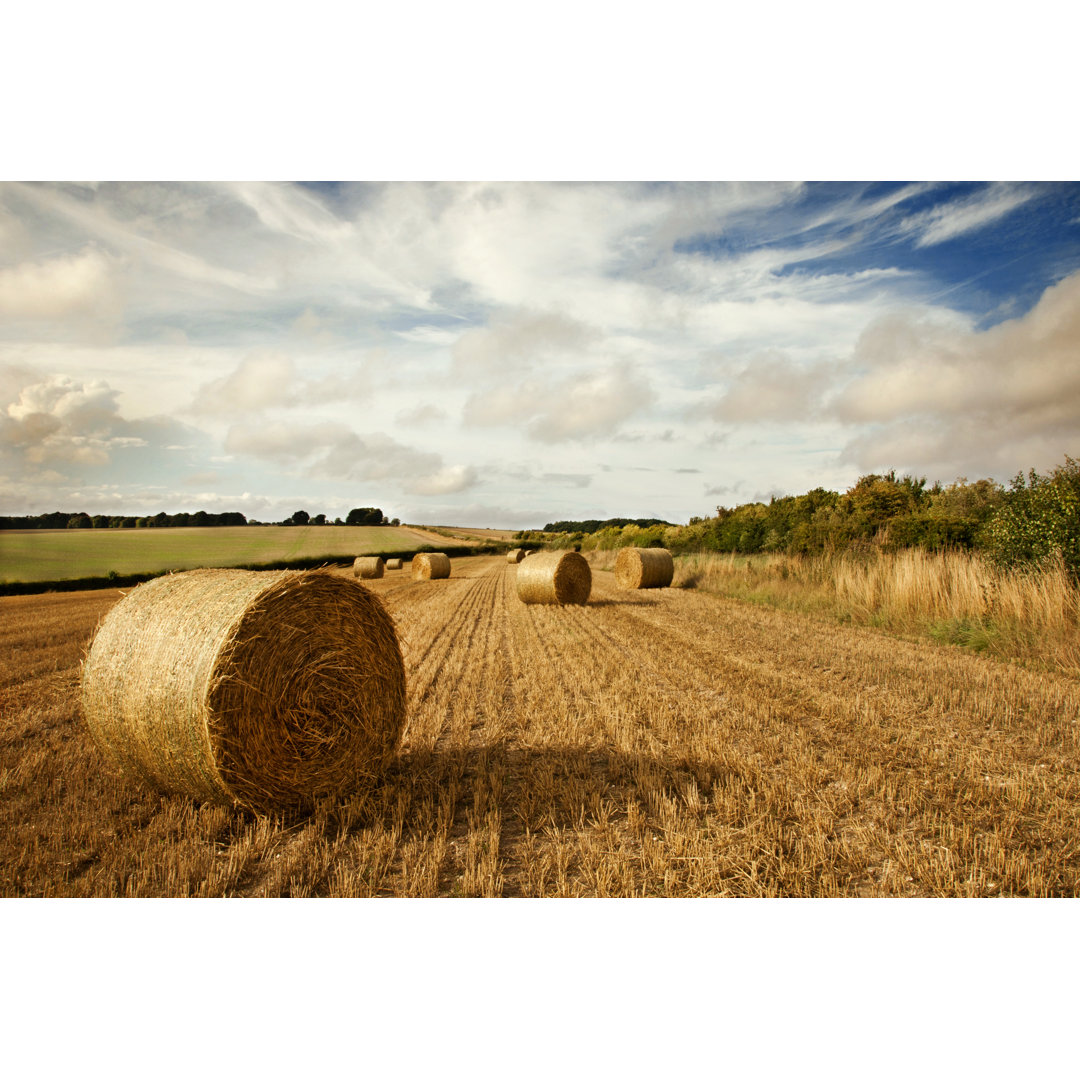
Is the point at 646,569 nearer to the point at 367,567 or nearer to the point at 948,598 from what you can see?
the point at 948,598

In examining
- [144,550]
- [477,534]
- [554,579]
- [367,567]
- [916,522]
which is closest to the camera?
[916,522]

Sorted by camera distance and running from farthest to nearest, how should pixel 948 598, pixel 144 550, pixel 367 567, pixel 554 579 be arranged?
pixel 367 567
pixel 144 550
pixel 554 579
pixel 948 598

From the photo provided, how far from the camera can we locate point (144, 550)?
1700 centimetres

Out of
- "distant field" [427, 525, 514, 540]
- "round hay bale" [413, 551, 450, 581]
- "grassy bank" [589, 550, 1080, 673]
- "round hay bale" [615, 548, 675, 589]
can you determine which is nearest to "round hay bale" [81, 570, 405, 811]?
"grassy bank" [589, 550, 1080, 673]

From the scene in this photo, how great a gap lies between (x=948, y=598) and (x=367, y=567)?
1958 centimetres

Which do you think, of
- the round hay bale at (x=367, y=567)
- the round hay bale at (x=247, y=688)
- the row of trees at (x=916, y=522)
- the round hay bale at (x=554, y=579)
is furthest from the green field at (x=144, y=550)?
the row of trees at (x=916, y=522)

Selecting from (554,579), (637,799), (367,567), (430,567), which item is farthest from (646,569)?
(637,799)

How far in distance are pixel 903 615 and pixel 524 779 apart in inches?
313

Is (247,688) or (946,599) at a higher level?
(946,599)

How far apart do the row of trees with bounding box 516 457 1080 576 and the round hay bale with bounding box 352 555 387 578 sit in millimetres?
12464

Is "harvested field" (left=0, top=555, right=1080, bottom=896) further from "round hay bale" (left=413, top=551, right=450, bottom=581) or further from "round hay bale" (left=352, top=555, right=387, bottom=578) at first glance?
"round hay bale" (left=352, top=555, right=387, bottom=578)

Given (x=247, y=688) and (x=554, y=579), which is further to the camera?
(x=554, y=579)

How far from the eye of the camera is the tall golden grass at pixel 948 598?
24.2 feet

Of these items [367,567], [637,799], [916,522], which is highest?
[916,522]
